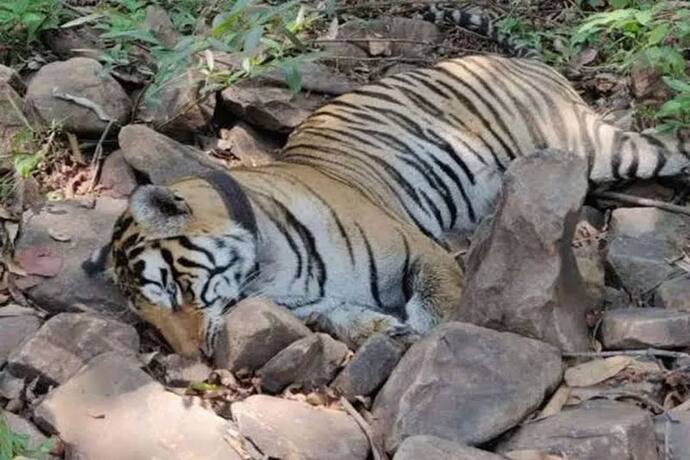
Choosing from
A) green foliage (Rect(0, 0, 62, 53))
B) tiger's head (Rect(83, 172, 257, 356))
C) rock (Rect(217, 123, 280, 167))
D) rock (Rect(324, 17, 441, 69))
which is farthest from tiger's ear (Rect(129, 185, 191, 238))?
rock (Rect(324, 17, 441, 69))

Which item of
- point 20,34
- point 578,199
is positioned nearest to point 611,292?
point 578,199

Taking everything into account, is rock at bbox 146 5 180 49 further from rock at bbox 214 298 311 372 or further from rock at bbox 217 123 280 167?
rock at bbox 214 298 311 372

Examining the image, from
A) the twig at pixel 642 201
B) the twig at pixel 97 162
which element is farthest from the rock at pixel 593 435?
the twig at pixel 97 162

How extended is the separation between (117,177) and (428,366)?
195cm

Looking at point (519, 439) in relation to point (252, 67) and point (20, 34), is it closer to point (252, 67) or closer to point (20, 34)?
point (252, 67)

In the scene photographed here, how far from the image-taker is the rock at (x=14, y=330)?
142 inches

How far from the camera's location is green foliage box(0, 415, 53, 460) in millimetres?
2900

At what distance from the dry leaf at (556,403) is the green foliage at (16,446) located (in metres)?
1.31

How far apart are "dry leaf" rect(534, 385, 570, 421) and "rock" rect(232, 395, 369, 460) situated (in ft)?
1.60

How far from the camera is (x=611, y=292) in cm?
373

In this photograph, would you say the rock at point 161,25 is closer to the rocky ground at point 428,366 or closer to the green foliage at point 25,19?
the green foliage at point 25,19

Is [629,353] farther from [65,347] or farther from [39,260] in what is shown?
[39,260]

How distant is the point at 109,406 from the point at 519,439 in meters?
1.12

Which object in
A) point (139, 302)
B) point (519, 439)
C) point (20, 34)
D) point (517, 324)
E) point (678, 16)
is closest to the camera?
point (519, 439)
